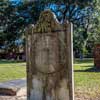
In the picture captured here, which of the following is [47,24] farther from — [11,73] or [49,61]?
[11,73]

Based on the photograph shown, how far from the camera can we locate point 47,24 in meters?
7.08

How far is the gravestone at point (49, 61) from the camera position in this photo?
270 inches

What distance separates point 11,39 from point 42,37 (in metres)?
40.6

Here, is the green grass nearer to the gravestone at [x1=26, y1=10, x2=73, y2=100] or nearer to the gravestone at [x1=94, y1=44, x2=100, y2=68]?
→ the gravestone at [x1=94, y1=44, x2=100, y2=68]

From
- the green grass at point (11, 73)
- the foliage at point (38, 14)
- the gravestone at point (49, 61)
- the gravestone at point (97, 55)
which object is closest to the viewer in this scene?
the gravestone at point (49, 61)

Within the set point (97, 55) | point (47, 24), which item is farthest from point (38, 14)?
point (47, 24)

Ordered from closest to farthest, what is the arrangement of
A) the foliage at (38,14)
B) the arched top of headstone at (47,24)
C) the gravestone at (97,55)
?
the arched top of headstone at (47,24)
the gravestone at (97,55)
the foliage at (38,14)

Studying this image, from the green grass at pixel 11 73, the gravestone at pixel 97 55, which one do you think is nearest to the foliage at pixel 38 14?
the gravestone at pixel 97 55

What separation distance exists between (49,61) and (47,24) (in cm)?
80

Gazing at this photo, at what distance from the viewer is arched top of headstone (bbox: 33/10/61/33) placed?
275 inches

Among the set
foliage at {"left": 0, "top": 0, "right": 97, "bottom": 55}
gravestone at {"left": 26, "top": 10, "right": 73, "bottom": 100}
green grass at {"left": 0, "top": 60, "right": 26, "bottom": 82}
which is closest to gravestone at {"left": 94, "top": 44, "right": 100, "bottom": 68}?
green grass at {"left": 0, "top": 60, "right": 26, "bottom": 82}

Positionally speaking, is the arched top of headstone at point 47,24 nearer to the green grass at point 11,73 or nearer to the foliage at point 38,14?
the green grass at point 11,73

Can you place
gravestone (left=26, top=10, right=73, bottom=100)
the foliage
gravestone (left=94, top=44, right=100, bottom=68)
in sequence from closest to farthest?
gravestone (left=26, top=10, right=73, bottom=100), gravestone (left=94, top=44, right=100, bottom=68), the foliage

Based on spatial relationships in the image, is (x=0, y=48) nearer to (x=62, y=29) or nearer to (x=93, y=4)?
(x=93, y=4)
